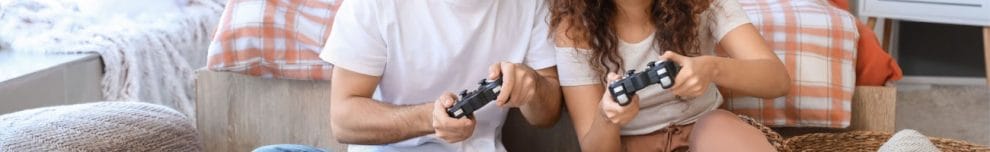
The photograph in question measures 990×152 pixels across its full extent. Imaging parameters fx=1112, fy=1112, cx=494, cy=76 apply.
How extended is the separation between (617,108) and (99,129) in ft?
1.94

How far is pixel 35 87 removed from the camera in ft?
6.31

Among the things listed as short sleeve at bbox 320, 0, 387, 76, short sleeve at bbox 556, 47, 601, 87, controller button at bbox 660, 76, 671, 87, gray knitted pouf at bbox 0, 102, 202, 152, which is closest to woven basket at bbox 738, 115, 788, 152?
short sleeve at bbox 556, 47, 601, 87

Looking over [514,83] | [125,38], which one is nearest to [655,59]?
[514,83]

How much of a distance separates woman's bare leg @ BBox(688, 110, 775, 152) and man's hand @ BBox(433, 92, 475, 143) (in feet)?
0.93

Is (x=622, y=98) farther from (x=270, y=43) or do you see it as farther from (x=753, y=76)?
(x=270, y=43)

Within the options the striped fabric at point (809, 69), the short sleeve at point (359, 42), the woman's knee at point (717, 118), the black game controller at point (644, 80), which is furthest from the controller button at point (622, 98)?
the striped fabric at point (809, 69)

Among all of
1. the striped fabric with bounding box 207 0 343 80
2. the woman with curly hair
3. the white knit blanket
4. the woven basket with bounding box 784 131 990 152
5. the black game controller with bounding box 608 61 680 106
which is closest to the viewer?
the black game controller with bounding box 608 61 680 106

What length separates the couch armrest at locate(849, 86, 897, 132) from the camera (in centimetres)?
150

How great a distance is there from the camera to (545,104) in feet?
4.29

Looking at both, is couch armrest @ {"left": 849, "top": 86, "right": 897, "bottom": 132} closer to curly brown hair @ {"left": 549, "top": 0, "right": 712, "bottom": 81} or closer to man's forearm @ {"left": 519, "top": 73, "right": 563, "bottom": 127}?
curly brown hair @ {"left": 549, "top": 0, "right": 712, "bottom": 81}

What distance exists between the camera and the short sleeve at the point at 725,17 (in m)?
1.29

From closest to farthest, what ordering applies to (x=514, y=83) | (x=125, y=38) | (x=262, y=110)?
1. (x=514, y=83)
2. (x=262, y=110)
3. (x=125, y=38)

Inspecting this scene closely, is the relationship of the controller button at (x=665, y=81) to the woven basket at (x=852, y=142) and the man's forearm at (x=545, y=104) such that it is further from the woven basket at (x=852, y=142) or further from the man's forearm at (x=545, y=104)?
the woven basket at (x=852, y=142)

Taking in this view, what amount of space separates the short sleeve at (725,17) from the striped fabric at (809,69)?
0.70 feet
